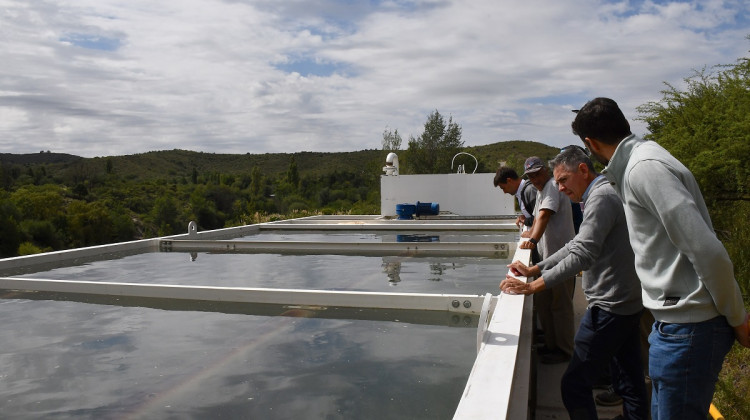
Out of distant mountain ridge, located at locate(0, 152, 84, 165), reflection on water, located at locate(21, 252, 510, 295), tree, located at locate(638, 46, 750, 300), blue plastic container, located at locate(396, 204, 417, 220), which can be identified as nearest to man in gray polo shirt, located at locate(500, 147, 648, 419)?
reflection on water, located at locate(21, 252, 510, 295)

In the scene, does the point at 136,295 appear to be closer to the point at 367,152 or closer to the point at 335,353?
the point at 335,353

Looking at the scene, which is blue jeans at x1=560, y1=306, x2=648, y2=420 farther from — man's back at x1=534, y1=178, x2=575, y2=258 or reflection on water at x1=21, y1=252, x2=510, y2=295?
reflection on water at x1=21, y1=252, x2=510, y2=295

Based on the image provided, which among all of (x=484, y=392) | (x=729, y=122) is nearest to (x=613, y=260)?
(x=484, y=392)

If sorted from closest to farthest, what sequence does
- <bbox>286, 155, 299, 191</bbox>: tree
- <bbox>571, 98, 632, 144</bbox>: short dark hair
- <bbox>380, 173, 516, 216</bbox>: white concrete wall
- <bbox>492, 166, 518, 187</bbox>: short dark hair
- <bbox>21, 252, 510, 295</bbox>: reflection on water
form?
<bbox>571, 98, 632, 144</bbox>: short dark hair, <bbox>492, 166, 518, 187</bbox>: short dark hair, <bbox>21, 252, 510, 295</bbox>: reflection on water, <bbox>380, 173, 516, 216</bbox>: white concrete wall, <bbox>286, 155, 299, 191</bbox>: tree

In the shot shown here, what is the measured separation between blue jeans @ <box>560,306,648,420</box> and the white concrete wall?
14456 mm

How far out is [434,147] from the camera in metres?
38.1

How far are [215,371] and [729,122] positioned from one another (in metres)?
8.71

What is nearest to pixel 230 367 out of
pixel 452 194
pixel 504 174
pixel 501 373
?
pixel 501 373

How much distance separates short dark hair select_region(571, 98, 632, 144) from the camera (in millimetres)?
1886

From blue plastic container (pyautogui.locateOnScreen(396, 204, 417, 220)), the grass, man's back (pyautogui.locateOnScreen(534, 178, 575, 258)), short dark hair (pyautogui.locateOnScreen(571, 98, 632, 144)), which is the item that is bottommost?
the grass

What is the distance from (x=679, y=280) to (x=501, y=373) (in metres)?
0.64

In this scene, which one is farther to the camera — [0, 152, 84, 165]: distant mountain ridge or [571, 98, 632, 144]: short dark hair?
[0, 152, 84, 165]: distant mountain ridge

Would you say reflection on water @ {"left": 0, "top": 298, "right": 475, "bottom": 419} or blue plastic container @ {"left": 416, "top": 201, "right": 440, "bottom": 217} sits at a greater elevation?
blue plastic container @ {"left": 416, "top": 201, "right": 440, "bottom": 217}

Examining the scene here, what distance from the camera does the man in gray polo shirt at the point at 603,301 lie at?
92.1 inches
